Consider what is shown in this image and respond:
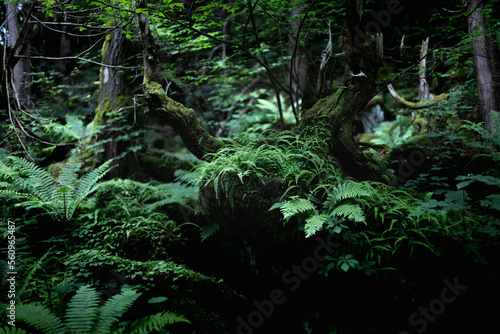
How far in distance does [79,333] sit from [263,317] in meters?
1.99

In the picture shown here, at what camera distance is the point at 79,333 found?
2041 millimetres

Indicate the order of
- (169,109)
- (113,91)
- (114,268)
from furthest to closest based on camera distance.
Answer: (113,91) → (169,109) → (114,268)

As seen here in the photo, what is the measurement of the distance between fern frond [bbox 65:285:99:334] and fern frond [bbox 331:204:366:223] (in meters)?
2.34

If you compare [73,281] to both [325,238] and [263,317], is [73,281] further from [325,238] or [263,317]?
[325,238]

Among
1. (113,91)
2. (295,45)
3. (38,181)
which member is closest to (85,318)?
Result: (38,181)

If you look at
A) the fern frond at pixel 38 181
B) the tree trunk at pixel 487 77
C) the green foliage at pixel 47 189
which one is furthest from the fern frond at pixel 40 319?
the tree trunk at pixel 487 77

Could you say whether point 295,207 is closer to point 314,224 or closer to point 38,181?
point 314,224

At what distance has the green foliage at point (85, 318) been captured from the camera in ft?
6.70

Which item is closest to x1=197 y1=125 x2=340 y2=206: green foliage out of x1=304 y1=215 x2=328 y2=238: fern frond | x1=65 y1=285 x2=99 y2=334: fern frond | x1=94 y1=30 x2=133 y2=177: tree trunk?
x1=304 y1=215 x2=328 y2=238: fern frond

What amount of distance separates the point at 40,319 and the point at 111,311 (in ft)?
1.61

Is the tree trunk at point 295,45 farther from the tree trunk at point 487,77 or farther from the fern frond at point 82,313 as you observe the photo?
the fern frond at point 82,313

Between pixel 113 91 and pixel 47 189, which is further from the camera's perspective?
pixel 113 91

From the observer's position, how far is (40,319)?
2.05 m

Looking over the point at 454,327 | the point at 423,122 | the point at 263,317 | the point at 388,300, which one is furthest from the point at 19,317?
the point at 423,122
